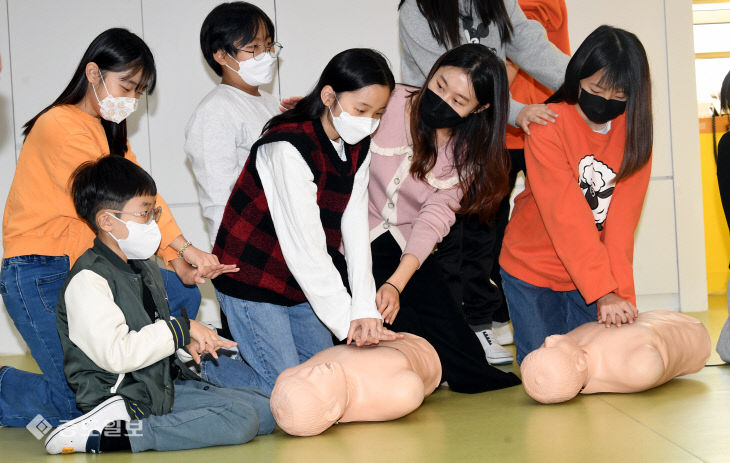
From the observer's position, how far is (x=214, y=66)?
105 inches

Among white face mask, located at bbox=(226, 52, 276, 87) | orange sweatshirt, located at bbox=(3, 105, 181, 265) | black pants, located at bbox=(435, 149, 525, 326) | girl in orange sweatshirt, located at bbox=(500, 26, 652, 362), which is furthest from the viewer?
black pants, located at bbox=(435, 149, 525, 326)

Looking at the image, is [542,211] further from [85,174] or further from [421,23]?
[85,174]

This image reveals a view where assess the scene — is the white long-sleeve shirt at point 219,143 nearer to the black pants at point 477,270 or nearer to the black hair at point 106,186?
the black hair at point 106,186

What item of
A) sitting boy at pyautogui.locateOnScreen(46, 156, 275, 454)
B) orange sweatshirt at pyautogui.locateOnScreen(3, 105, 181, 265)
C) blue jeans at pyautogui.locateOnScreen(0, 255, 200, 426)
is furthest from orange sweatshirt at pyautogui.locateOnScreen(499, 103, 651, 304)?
blue jeans at pyautogui.locateOnScreen(0, 255, 200, 426)

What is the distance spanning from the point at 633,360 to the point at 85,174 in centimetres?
152

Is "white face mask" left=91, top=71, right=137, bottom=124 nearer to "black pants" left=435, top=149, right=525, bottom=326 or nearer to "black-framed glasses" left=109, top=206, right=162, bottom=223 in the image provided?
"black-framed glasses" left=109, top=206, right=162, bottom=223

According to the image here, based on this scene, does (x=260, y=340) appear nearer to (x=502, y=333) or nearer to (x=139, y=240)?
(x=139, y=240)

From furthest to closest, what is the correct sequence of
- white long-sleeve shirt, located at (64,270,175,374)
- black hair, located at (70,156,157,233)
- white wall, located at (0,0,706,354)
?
white wall, located at (0,0,706,354), black hair, located at (70,156,157,233), white long-sleeve shirt, located at (64,270,175,374)

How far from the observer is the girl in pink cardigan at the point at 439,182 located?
2.25m

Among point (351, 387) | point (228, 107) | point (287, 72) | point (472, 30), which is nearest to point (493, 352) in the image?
point (351, 387)

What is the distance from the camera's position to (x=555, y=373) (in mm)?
1974

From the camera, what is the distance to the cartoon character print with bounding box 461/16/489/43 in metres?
2.65

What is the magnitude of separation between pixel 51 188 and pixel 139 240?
16.7 inches

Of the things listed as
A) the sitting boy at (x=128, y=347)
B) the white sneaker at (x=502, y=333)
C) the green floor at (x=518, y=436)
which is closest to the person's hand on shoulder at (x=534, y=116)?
the green floor at (x=518, y=436)
